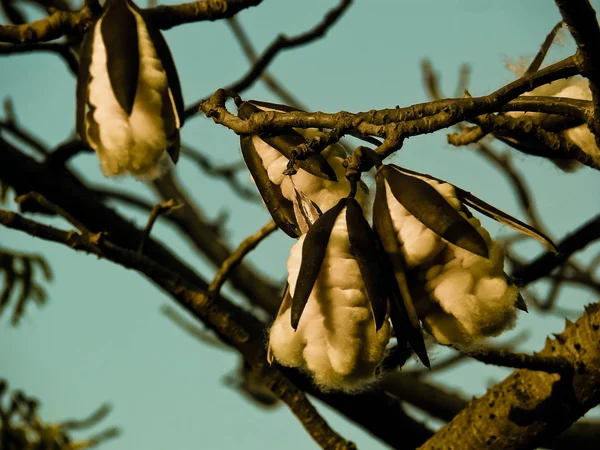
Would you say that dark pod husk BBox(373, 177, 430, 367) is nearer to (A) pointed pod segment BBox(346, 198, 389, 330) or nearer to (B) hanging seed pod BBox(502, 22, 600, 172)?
(A) pointed pod segment BBox(346, 198, 389, 330)

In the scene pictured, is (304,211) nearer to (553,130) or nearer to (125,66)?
(125,66)

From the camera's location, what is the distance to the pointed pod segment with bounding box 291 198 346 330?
106 centimetres

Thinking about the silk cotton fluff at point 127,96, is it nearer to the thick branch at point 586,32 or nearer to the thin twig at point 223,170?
the thick branch at point 586,32

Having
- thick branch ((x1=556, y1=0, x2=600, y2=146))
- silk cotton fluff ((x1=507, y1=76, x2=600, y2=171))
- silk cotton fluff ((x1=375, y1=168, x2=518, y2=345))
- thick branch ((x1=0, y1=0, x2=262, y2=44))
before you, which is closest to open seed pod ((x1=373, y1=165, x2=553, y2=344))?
silk cotton fluff ((x1=375, y1=168, x2=518, y2=345))

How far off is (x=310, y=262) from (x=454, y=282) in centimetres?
19

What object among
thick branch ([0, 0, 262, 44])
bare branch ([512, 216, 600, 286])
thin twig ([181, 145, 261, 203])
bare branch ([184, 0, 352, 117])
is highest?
thin twig ([181, 145, 261, 203])

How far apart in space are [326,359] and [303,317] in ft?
0.21

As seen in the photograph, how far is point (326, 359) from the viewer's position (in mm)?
1118

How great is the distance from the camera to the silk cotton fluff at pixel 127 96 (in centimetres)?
122

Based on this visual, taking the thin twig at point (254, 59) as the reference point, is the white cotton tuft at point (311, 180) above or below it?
below

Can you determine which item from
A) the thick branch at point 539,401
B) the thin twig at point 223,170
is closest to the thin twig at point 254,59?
the thin twig at point 223,170

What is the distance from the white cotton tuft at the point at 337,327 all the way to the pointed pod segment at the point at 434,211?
0.28 feet

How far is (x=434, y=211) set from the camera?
3.55ft

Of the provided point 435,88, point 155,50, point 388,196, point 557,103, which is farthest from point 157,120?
point 435,88
